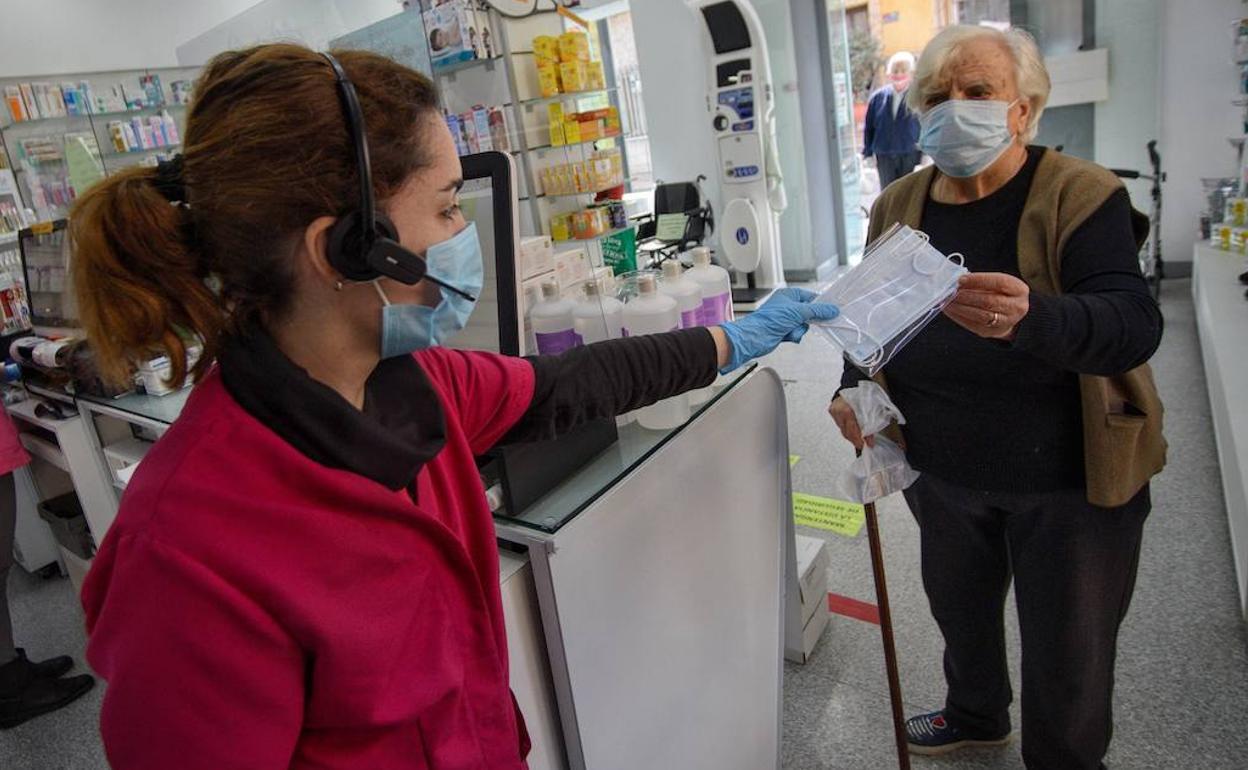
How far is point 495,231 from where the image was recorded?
1.44 metres

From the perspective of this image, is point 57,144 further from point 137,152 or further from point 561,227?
point 561,227

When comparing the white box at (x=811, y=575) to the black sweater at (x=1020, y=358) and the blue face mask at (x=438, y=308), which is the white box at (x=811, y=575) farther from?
the blue face mask at (x=438, y=308)

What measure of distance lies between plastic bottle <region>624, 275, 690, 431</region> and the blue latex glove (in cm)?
15

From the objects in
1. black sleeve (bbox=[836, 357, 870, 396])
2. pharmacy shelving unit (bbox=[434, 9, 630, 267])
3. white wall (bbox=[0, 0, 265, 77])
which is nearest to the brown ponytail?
black sleeve (bbox=[836, 357, 870, 396])

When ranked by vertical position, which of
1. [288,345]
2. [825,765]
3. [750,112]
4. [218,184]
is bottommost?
[825,765]

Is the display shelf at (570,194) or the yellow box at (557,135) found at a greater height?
the yellow box at (557,135)

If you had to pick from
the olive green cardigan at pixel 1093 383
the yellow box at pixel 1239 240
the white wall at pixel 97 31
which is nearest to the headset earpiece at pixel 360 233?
the olive green cardigan at pixel 1093 383

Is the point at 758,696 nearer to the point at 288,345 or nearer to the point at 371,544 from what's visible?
the point at 371,544

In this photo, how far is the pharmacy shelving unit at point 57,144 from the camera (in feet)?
14.7

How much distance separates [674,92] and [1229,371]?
5.47 meters

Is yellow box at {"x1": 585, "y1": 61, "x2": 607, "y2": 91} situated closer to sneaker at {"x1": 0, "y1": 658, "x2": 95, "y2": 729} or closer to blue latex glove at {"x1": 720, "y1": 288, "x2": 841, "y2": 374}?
blue latex glove at {"x1": 720, "y1": 288, "x2": 841, "y2": 374}

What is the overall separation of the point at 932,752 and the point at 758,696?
0.49 m

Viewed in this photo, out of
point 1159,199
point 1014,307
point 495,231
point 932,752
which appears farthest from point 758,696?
point 1159,199

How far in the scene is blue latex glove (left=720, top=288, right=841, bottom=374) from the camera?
127cm
